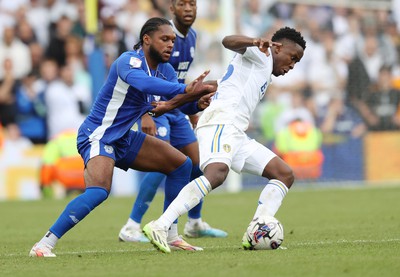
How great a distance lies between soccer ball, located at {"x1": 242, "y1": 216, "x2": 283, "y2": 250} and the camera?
8055mm

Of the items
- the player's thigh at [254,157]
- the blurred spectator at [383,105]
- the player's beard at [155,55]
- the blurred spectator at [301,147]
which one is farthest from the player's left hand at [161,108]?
the blurred spectator at [383,105]

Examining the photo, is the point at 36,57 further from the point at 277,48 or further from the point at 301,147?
the point at 277,48

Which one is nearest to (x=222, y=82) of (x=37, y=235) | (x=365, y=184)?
(x=37, y=235)

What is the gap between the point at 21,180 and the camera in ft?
62.1

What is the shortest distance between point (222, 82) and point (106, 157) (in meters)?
1.28

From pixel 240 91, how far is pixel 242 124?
300 millimetres

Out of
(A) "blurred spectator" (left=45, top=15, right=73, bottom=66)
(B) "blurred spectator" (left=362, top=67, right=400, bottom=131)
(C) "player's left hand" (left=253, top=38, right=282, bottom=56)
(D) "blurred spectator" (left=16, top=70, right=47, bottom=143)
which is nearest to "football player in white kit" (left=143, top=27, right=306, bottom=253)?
(C) "player's left hand" (left=253, top=38, right=282, bottom=56)

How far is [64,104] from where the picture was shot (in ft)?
62.9

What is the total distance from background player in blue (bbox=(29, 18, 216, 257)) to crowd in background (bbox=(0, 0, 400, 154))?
1061cm

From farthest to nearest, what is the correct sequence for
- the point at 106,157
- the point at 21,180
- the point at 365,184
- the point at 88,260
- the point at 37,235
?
the point at 365,184
the point at 21,180
the point at 37,235
the point at 106,157
the point at 88,260

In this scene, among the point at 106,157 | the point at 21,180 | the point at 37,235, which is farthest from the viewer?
the point at 21,180

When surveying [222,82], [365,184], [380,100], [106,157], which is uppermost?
[222,82]

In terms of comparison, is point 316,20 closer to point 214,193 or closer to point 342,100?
point 342,100

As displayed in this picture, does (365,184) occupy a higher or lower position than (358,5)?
lower
